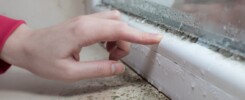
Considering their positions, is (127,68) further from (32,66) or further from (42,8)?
(42,8)

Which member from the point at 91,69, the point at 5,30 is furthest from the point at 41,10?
the point at 91,69

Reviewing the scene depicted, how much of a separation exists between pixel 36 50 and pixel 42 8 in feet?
0.95

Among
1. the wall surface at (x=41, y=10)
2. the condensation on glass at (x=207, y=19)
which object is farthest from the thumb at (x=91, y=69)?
the wall surface at (x=41, y=10)

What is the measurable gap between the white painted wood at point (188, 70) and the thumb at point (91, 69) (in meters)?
0.07

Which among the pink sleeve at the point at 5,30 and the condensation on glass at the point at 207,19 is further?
the pink sleeve at the point at 5,30

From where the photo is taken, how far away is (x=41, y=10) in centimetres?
69

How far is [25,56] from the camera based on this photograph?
444mm

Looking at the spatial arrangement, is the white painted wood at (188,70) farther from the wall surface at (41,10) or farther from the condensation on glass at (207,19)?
the wall surface at (41,10)

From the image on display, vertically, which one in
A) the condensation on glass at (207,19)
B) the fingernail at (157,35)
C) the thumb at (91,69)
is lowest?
the thumb at (91,69)

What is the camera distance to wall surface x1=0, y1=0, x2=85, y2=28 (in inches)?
26.3

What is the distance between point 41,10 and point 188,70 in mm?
427

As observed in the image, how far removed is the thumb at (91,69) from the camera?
0.41 meters

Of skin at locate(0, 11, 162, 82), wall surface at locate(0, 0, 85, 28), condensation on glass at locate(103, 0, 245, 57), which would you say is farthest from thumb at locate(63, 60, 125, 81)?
wall surface at locate(0, 0, 85, 28)

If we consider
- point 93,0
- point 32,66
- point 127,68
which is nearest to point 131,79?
point 127,68
